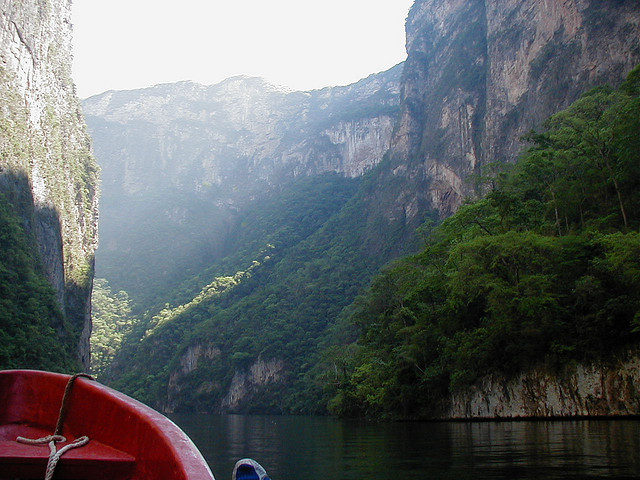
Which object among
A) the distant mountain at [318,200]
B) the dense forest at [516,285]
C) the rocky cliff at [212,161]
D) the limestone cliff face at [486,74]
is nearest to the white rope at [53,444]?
the dense forest at [516,285]

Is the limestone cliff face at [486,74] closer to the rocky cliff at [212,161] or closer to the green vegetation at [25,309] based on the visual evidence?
the rocky cliff at [212,161]

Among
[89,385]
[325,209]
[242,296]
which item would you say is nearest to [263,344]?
[242,296]

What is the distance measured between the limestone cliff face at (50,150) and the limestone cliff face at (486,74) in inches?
1667

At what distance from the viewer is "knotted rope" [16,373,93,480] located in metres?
3.19

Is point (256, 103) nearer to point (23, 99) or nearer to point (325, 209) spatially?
point (325, 209)

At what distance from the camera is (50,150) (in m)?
50.2

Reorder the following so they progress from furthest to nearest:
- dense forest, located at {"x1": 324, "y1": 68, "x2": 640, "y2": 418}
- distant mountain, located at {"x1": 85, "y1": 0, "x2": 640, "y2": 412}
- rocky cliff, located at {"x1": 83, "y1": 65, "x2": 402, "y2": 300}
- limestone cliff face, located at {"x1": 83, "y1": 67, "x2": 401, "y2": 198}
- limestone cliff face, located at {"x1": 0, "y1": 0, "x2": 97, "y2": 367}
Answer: limestone cliff face, located at {"x1": 83, "y1": 67, "x2": 401, "y2": 198} → rocky cliff, located at {"x1": 83, "y1": 65, "x2": 402, "y2": 300} → distant mountain, located at {"x1": 85, "y1": 0, "x2": 640, "y2": 412} → limestone cliff face, located at {"x1": 0, "y1": 0, "x2": 97, "y2": 367} → dense forest, located at {"x1": 324, "y1": 68, "x2": 640, "y2": 418}

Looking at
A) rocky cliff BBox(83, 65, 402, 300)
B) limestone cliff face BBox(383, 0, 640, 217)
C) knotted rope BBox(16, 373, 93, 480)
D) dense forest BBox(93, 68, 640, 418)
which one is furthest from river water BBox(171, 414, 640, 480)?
rocky cliff BBox(83, 65, 402, 300)

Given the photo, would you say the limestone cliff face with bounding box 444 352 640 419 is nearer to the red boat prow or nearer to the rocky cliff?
the red boat prow

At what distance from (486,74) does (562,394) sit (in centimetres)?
5741

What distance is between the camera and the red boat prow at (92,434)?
3.19 metres

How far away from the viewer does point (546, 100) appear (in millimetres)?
51219

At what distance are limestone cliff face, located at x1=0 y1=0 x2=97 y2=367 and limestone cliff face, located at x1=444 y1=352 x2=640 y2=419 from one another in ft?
102

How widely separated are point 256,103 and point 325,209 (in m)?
84.4
